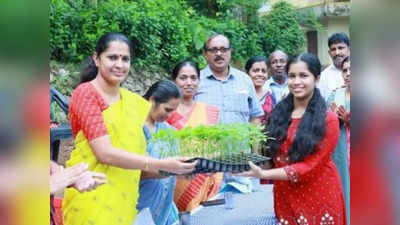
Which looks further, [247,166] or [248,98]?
[248,98]

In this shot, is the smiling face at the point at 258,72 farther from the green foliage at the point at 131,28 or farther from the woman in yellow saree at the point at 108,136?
the woman in yellow saree at the point at 108,136

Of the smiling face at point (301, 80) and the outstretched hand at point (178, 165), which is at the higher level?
the smiling face at point (301, 80)

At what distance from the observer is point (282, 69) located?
120 inches

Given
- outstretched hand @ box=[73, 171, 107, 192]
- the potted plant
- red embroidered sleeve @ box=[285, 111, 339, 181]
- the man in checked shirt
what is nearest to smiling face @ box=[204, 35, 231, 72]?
the man in checked shirt

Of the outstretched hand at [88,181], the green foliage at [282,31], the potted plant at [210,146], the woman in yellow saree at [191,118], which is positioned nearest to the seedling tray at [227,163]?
the potted plant at [210,146]

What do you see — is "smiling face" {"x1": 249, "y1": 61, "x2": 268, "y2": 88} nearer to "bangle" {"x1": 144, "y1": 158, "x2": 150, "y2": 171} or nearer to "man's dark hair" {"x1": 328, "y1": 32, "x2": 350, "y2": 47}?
"man's dark hair" {"x1": 328, "y1": 32, "x2": 350, "y2": 47}

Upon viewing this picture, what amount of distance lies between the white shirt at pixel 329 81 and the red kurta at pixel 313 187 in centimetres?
11

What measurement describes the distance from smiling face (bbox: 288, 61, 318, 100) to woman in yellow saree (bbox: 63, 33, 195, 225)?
627 millimetres

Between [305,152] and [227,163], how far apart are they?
39cm

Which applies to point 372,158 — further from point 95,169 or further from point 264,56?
point 95,169

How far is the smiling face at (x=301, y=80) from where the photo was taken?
2982mm

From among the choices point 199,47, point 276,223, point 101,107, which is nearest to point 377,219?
point 276,223

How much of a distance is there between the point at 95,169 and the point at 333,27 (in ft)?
4.20

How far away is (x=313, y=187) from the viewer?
300cm
